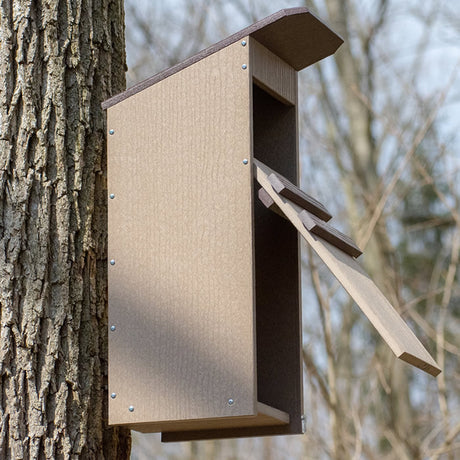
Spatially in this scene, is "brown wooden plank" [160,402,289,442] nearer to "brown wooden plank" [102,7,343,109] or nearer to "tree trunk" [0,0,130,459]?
"tree trunk" [0,0,130,459]

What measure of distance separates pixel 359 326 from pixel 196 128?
6.66m

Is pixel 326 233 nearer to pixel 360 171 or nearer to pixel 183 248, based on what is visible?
pixel 183 248

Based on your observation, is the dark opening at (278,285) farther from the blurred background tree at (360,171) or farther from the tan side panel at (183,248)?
the blurred background tree at (360,171)

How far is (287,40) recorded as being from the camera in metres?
2.18

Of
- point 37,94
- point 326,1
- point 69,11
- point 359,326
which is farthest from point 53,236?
point 359,326

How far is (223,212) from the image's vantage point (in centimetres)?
201

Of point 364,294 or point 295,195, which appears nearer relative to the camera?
point 364,294

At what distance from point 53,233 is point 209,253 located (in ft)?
1.28

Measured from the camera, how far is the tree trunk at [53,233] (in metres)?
2.04

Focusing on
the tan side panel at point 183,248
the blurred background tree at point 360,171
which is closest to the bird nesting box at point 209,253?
the tan side panel at point 183,248

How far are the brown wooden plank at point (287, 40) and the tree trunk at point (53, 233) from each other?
0.13m

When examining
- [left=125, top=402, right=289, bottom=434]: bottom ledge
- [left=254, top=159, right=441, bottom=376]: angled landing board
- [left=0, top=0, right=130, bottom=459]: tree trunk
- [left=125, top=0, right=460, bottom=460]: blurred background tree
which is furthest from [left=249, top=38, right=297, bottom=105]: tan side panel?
[left=125, top=0, right=460, bottom=460]: blurred background tree

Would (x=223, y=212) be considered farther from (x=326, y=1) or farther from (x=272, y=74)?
(x=326, y=1)

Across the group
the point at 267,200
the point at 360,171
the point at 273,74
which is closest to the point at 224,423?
the point at 267,200
